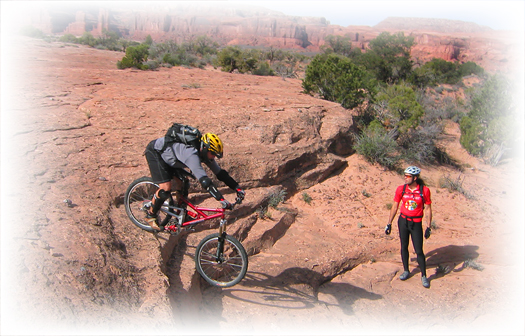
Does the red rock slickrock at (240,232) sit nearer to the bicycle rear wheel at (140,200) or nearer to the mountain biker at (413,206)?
the bicycle rear wheel at (140,200)

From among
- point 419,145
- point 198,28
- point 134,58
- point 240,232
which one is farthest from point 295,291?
point 198,28

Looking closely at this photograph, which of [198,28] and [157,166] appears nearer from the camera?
[157,166]

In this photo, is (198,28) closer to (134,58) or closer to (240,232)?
(134,58)

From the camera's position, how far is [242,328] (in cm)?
393

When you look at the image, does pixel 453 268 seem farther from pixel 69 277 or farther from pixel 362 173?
pixel 69 277

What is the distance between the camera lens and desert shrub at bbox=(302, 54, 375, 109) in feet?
40.9

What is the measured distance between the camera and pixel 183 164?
12.9 ft

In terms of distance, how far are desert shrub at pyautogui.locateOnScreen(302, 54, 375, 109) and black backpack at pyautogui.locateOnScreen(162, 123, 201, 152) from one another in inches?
377

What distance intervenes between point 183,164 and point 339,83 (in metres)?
9.93

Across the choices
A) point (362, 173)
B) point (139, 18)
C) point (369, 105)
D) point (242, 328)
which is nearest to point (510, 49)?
point (369, 105)

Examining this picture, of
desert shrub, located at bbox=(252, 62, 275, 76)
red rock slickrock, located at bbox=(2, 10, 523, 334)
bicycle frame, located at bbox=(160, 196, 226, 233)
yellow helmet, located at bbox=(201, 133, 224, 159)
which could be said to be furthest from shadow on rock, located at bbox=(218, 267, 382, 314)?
desert shrub, located at bbox=(252, 62, 275, 76)

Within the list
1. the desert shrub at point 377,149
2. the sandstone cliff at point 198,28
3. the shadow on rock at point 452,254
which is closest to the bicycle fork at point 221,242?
the shadow on rock at point 452,254

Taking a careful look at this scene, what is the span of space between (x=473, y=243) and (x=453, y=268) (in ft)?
4.25

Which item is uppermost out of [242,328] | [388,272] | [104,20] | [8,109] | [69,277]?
[104,20]
